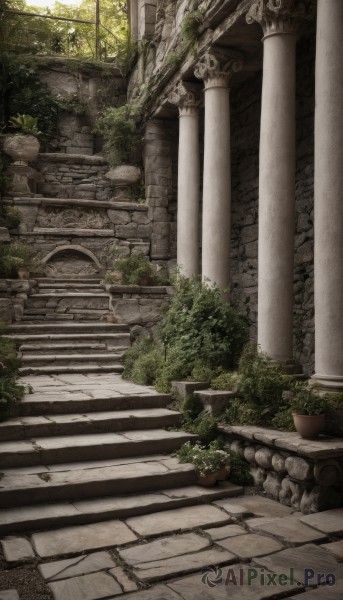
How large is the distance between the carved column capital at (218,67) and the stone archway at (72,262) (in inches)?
195

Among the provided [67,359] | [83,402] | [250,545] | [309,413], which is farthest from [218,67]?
[250,545]

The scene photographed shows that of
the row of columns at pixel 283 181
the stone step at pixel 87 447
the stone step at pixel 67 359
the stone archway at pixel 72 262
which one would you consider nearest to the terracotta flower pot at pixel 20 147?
the stone archway at pixel 72 262

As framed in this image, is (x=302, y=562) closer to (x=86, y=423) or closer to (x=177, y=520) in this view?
(x=177, y=520)

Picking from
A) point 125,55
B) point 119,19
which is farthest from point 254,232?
point 119,19

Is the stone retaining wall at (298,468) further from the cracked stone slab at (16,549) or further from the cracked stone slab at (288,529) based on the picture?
the cracked stone slab at (16,549)

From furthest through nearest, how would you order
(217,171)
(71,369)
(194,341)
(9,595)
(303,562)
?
(217,171), (71,369), (194,341), (303,562), (9,595)

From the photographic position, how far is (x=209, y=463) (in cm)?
477

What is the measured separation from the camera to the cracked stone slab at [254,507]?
14.0 feet

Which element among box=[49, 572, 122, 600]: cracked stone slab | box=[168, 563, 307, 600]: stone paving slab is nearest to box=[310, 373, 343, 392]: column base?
box=[168, 563, 307, 600]: stone paving slab

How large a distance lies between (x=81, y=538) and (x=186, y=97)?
832 centimetres

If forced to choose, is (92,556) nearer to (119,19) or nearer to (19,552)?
(19,552)

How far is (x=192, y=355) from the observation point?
255 inches

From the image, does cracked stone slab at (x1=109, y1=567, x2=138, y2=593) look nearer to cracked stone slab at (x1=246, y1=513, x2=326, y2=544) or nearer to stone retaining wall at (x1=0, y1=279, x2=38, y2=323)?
cracked stone slab at (x1=246, y1=513, x2=326, y2=544)

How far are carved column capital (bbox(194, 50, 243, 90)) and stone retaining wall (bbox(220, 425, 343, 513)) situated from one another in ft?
19.3
